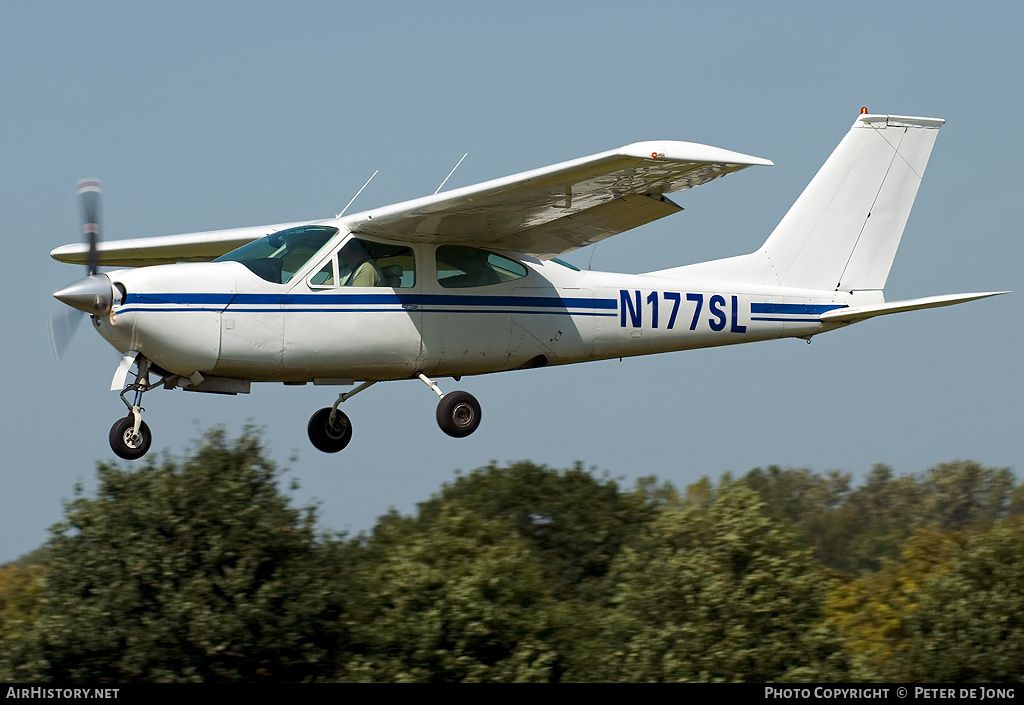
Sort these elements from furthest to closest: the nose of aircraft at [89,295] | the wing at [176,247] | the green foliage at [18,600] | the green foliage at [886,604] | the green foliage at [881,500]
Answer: the green foliage at [881,500], the green foliage at [886,604], the green foliage at [18,600], the wing at [176,247], the nose of aircraft at [89,295]

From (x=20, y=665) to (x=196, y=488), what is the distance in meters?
5.54

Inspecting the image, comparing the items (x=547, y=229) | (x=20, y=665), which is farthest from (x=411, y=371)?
(x=20, y=665)

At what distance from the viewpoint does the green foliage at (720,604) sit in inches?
1057

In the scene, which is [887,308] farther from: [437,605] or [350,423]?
[437,605]

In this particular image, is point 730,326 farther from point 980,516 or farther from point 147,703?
point 980,516

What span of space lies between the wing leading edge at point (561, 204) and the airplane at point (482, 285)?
3cm

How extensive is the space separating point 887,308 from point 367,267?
627cm

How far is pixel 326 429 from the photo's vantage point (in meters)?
15.0

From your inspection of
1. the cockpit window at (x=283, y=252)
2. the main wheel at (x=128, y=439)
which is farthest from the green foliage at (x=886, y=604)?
the main wheel at (x=128, y=439)

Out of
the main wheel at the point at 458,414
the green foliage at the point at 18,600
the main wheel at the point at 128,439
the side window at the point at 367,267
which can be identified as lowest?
the green foliage at the point at 18,600

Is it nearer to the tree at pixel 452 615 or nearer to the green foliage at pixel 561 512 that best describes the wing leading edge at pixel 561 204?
the tree at pixel 452 615

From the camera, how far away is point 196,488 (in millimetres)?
30797

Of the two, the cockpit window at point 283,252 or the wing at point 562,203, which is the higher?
the wing at point 562,203

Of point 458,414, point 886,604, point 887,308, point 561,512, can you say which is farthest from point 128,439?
point 561,512
